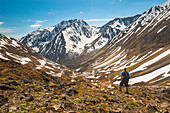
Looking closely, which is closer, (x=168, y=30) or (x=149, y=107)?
(x=149, y=107)

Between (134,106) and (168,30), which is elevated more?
(168,30)

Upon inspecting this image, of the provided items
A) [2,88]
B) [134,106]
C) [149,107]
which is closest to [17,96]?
[2,88]

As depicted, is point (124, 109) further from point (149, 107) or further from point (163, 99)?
point (163, 99)

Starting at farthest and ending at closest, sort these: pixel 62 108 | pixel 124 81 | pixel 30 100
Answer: pixel 124 81
pixel 30 100
pixel 62 108

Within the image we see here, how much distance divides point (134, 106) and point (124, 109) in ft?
7.00

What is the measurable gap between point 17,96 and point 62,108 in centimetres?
651

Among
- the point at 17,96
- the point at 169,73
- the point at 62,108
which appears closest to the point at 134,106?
the point at 62,108

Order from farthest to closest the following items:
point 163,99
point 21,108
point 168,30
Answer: point 168,30 < point 163,99 < point 21,108

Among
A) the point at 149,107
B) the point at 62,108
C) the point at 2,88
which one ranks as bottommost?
the point at 149,107

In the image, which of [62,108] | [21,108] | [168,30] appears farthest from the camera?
[168,30]

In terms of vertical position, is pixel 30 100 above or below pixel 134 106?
above

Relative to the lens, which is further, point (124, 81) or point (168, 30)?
point (168, 30)

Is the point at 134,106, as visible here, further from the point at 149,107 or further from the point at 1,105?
the point at 1,105

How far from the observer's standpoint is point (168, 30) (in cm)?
17800
